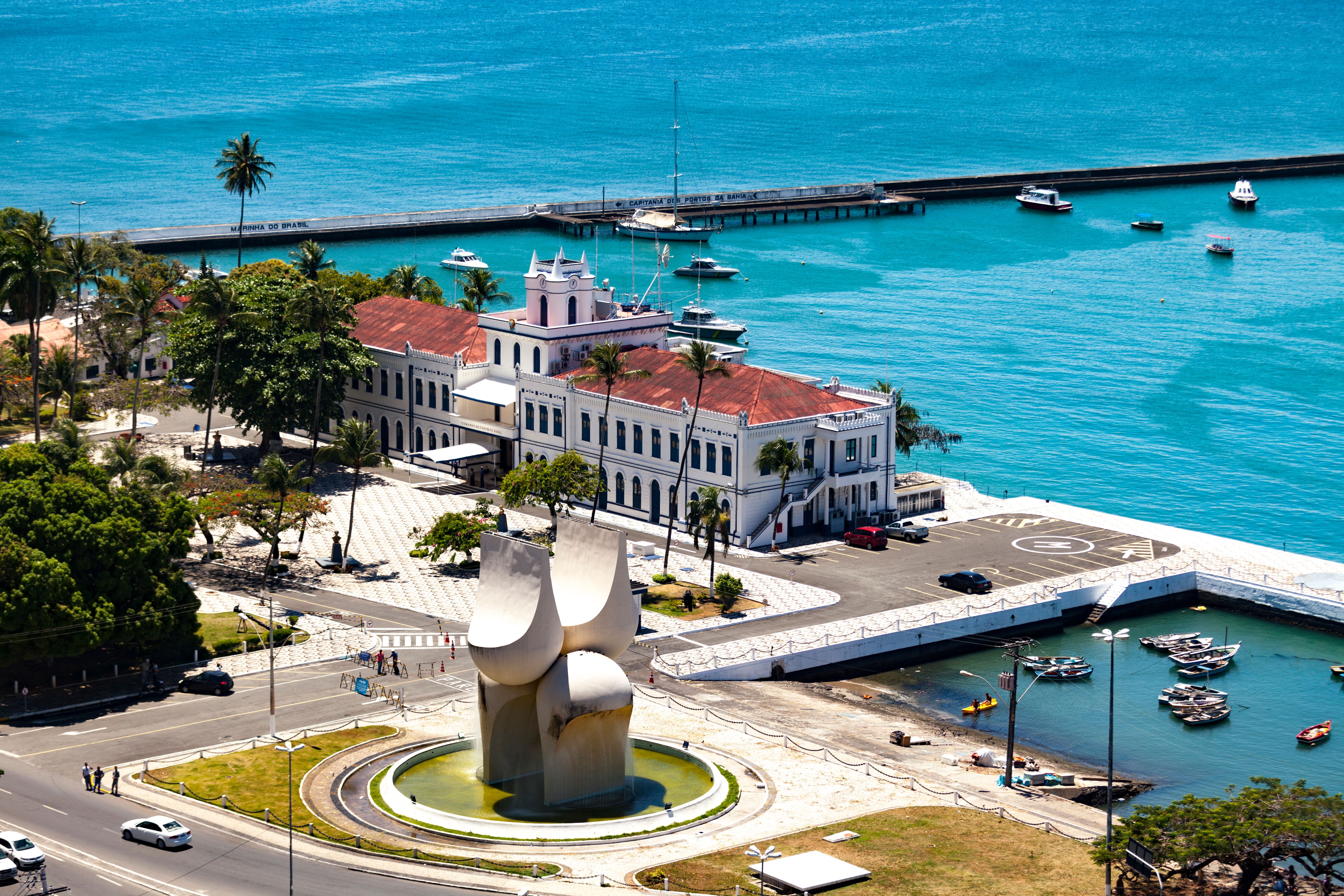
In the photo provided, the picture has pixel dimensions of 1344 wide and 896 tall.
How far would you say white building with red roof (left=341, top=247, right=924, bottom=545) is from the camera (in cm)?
11344

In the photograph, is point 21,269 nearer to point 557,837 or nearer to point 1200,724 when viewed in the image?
point 557,837

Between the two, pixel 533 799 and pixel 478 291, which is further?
pixel 478 291

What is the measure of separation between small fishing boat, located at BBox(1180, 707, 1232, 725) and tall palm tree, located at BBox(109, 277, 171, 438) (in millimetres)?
73120

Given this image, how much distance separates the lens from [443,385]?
432ft

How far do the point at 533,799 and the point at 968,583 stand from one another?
40351 millimetres

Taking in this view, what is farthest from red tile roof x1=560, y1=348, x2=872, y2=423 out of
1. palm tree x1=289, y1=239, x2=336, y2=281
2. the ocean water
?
palm tree x1=289, y1=239, x2=336, y2=281

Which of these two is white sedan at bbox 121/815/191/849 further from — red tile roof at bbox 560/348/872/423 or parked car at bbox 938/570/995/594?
red tile roof at bbox 560/348/872/423

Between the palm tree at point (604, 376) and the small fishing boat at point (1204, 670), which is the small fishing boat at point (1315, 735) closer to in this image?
the small fishing boat at point (1204, 670)

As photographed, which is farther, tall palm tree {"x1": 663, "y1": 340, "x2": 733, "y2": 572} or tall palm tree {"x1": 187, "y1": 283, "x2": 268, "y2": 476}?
tall palm tree {"x1": 187, "y1": 283, "x2": 268, "y2": 476}

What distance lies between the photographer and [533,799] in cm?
7312

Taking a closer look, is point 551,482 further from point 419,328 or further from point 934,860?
point 934,860

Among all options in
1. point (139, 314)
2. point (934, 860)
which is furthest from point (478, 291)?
point (934, 860)

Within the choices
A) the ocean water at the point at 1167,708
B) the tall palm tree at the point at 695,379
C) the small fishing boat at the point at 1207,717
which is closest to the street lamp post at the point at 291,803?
the tall palm tree at the point at 695,379

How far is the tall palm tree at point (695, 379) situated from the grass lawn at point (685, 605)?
221 cm
